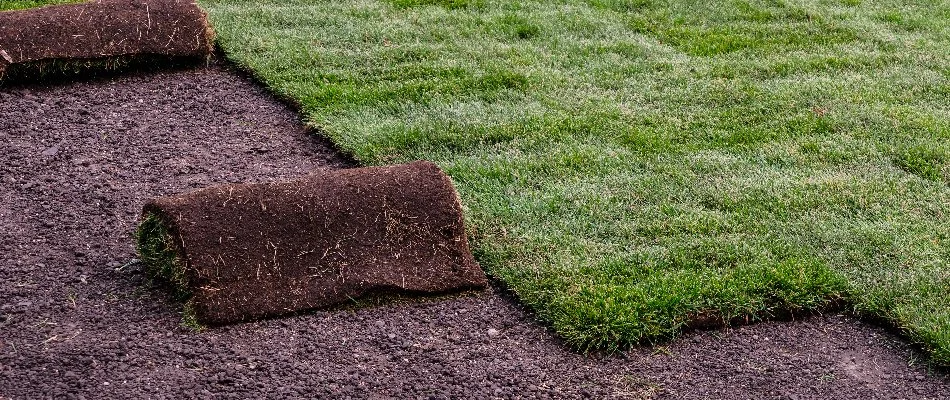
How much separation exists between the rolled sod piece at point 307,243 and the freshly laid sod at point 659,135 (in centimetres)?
40

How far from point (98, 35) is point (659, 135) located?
365 centimetres

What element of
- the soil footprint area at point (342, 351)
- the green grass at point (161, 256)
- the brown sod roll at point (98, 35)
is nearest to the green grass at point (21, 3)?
the brown sod roll at point (98, 35)

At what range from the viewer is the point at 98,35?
276 inches

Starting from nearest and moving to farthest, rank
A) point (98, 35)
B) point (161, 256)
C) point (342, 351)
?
point (342, 351) → point (161, 256) → point (98, 35)

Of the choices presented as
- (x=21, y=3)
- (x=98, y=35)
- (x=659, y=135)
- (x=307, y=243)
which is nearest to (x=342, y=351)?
(x=307, y=243)

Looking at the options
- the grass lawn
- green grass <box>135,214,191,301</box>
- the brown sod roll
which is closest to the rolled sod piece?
green grass <box>135,214,191,301</box>

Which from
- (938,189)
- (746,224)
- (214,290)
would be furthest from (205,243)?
(938,189)

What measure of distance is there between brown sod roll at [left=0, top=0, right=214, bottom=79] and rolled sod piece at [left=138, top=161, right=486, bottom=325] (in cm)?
281

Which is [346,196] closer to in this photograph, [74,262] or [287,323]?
[287,323]

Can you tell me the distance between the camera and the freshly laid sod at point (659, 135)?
4.68 metres

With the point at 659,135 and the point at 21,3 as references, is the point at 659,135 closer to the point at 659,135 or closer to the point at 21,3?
the point at 659,135

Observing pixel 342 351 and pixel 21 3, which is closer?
pixel 342 351

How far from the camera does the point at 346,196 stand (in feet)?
15.1

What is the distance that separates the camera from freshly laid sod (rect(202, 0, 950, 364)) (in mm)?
4676
